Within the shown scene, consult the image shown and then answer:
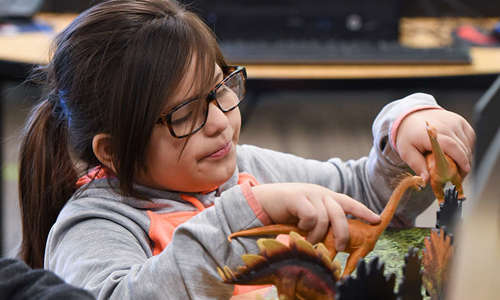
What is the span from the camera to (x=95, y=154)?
2.39 ft

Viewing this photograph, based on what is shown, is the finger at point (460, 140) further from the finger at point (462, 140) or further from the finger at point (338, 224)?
the finger at point (338, 224)

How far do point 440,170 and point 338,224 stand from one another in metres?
0.12

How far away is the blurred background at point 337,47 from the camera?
1467mm

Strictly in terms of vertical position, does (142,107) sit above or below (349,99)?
above

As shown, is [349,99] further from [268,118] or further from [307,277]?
[307,277]

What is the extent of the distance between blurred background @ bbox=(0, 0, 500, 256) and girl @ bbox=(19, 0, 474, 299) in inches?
14.4

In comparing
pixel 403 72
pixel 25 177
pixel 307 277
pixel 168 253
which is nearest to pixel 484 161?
pixel 307 277

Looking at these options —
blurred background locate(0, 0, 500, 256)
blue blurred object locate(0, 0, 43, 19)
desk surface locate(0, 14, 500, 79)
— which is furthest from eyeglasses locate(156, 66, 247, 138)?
blue blurred object locate(0, 0, 43, 19)

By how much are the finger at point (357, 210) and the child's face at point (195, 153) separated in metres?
0.17

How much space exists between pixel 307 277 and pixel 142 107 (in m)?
0.25

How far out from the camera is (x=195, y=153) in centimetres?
67

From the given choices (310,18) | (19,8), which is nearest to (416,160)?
(310,18)

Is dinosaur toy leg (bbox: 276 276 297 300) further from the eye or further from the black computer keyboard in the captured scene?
the black computer keyboard

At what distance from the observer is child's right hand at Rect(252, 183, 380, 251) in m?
0.52
